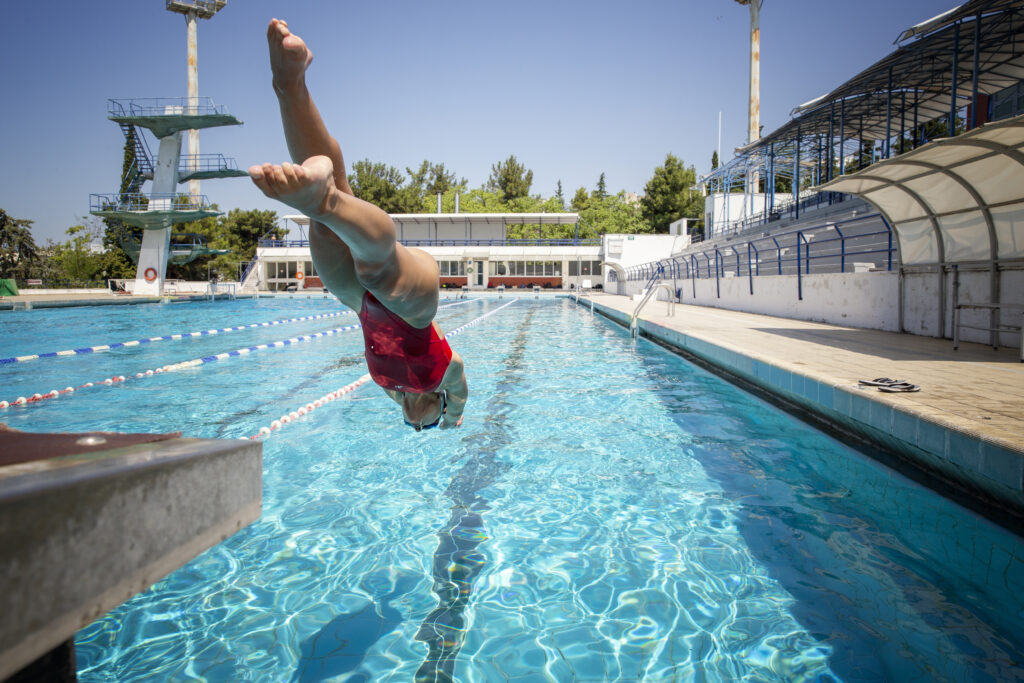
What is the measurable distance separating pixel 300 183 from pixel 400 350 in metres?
1.15

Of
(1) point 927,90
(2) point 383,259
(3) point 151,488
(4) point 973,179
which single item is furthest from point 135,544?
(1) point 927,90

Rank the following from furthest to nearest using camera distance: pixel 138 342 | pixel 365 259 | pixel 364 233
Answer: pixel 138 342
pixel 365 259
pixel 364 233

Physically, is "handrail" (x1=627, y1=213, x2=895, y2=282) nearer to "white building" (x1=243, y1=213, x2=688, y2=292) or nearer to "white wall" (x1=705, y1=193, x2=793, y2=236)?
"white wall" (x1=705, y1=193, x2=793, y2=236)

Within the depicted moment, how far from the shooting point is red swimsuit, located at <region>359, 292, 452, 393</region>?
8.09 feet

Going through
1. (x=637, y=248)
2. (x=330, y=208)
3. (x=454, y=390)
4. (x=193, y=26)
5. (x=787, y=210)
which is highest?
(x=193, y=26)

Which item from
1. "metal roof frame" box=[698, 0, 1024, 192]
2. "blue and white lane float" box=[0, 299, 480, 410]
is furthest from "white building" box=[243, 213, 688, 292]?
"blue and white lane float" box=[0, 299, 480, 410]

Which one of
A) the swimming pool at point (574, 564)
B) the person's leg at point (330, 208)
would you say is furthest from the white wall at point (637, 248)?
the person's leg at point (330, 208)

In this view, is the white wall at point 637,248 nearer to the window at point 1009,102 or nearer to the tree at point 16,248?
A: the window at point 1009,102

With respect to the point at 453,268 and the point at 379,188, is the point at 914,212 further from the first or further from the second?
the point at 379,188

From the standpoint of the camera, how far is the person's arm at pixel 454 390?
9.14ft

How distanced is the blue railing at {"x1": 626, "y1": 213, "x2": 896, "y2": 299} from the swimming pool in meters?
5.63

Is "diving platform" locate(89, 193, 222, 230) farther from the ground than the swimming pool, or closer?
farther from the ground

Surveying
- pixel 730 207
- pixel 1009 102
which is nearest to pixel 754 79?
pixel 730 207

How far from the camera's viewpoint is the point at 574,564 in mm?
2869
